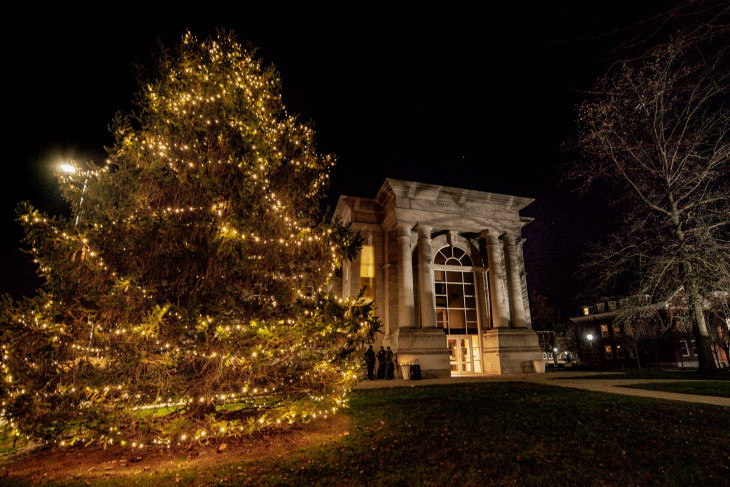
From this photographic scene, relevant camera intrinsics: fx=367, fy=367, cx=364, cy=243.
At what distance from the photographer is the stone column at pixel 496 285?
20.6 meters

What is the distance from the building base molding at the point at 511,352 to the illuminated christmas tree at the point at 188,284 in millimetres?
15025

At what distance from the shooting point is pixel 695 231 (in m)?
15.0

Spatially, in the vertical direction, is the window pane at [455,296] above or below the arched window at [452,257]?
below

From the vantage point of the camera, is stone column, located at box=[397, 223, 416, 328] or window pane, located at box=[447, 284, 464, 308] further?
window pane, located at box=[447, 284, 464, 308]

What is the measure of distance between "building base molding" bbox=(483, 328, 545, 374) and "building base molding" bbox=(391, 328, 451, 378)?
333cm

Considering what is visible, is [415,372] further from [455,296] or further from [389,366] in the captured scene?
[455,296]

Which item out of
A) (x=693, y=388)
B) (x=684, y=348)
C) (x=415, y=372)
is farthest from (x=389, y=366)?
(x=684, y=348)

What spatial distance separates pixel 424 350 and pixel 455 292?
16.8ft

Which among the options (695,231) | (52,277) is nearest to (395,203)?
(695,231)

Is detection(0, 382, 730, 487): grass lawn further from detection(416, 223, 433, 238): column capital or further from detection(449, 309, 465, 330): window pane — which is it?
detection(449, 309, 465, 330): window pane

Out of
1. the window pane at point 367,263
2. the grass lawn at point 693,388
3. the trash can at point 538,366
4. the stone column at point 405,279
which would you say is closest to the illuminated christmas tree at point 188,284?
the grass lawn at point 693,388

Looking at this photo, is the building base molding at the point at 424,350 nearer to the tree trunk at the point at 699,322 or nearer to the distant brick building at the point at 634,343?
the distant brick building at the point at 634,343

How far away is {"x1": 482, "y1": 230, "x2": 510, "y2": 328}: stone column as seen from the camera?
20.6 meters

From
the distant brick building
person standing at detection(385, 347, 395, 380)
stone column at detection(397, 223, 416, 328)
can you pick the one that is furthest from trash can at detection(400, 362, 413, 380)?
the distant brick building
